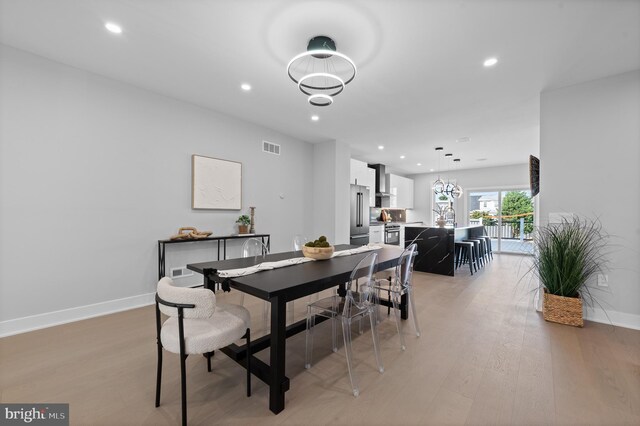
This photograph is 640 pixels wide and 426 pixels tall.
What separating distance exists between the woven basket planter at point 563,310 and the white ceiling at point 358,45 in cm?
249

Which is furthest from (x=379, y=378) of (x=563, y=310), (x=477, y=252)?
(x=477, y=252)

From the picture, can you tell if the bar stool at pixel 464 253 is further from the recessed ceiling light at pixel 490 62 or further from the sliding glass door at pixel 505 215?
the recessed ceiling light at pixel 490 62

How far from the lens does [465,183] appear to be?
8.95 meters

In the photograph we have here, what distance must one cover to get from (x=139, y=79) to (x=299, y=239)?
8.84 feet

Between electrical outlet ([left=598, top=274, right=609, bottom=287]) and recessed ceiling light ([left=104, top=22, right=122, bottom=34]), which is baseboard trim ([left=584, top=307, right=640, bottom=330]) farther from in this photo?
recessed ceiling light ([left=104, top=22, right=122, bottom=34])

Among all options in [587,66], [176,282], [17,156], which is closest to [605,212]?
[587,66]

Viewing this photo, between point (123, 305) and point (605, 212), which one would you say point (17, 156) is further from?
point (605, 212)

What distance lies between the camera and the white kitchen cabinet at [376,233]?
710 cm

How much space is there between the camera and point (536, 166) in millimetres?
4012

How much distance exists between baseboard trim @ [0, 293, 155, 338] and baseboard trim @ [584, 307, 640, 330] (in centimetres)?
533

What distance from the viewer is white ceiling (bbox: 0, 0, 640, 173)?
2062 mm

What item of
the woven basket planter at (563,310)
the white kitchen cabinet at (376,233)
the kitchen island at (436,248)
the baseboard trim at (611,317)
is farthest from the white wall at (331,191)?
the baseboard trim at (611,317)

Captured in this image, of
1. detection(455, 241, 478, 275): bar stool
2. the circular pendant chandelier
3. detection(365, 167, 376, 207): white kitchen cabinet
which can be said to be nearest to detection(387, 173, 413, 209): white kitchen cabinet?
detection(365, 167, 376, 207): white kitchen cabinet

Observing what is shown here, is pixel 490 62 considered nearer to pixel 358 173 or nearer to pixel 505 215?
pixel 358 173
